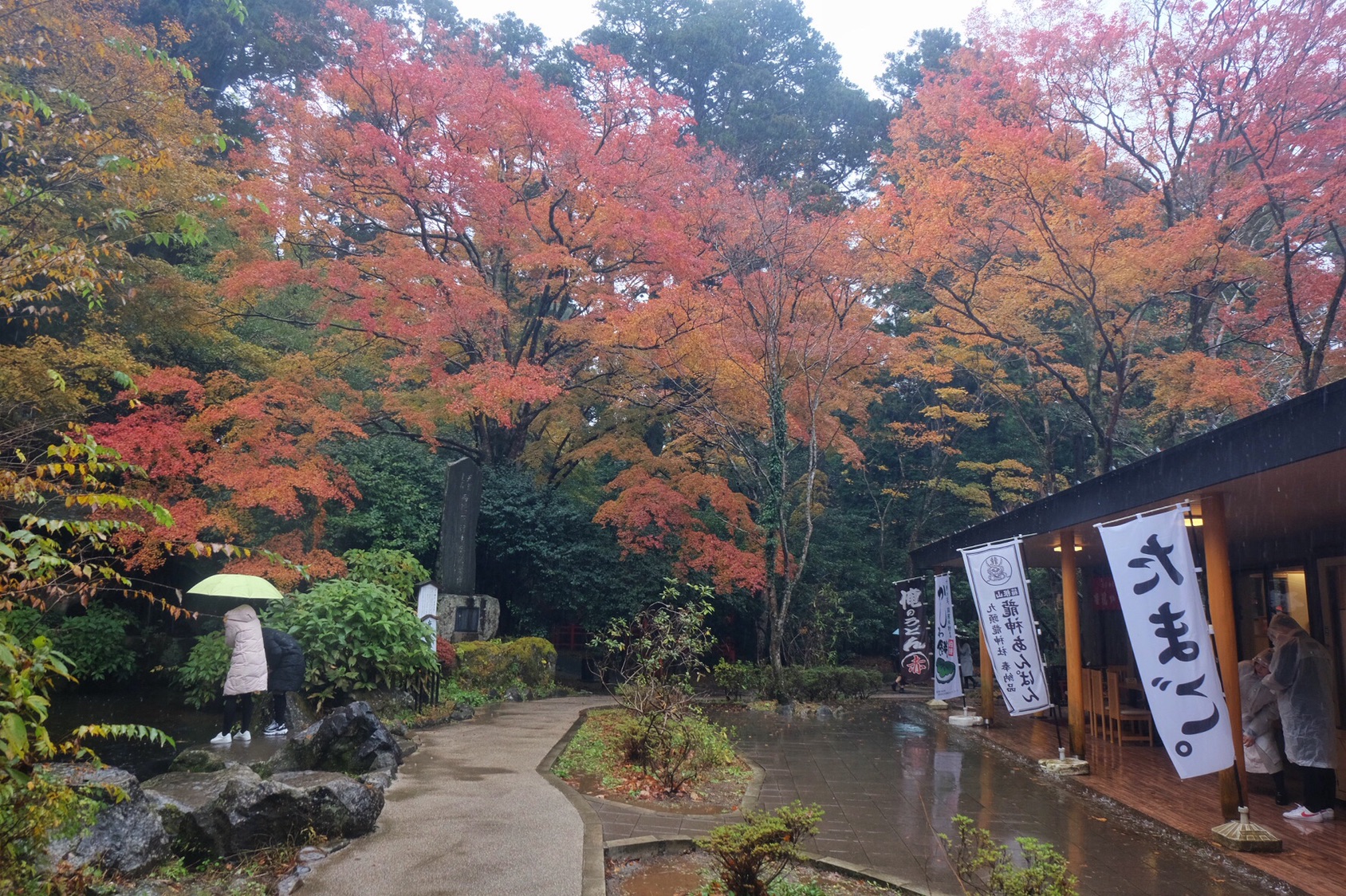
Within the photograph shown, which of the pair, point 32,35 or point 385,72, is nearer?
point 32,35

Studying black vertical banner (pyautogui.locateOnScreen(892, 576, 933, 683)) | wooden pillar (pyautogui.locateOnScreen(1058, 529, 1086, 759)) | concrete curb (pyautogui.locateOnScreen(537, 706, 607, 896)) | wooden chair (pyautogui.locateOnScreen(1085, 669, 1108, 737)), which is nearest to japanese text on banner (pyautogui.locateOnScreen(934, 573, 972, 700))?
black vertical banner (pyautogui.locateOnScreen(892, 576, 933, 683))

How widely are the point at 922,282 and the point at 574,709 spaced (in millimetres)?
10277

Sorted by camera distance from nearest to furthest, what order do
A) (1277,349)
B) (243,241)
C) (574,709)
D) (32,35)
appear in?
(32,35) < (574,709) < (1277,349) < (243,241)

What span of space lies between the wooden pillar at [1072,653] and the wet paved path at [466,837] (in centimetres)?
545

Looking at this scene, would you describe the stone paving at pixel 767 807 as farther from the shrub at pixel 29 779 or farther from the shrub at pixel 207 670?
the shrub at pixel 207 670

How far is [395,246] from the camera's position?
15.5 m

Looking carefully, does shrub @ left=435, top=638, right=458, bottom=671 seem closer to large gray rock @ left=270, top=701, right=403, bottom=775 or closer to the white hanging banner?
large gray rock @ left=270, top=701, right=403, bottom=775

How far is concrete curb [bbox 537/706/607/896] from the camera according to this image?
437cm

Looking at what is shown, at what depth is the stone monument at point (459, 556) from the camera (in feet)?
44.1

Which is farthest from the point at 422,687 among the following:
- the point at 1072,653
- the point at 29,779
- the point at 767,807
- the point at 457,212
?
the point at 457,212

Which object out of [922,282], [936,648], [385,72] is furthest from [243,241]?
[936,648]

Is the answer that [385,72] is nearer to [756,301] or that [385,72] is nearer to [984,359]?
[756,301]

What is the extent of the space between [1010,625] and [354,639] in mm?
7221

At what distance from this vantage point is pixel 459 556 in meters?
13.7
